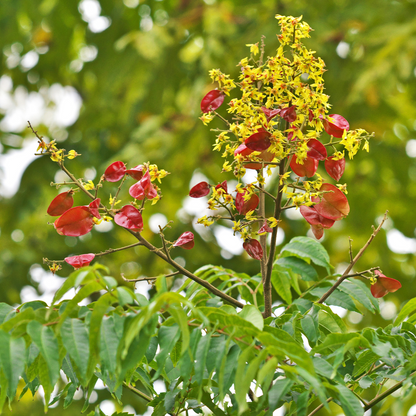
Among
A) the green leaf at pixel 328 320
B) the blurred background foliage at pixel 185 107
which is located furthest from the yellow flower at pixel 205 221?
the blurred background foliage at pixel 185 107

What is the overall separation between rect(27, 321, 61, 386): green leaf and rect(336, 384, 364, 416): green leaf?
0.43 m

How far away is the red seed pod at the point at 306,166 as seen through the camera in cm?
87

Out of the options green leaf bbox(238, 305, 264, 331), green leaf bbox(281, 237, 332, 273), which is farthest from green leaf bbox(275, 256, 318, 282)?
green leaf bbox(238, 305, 264, 331)

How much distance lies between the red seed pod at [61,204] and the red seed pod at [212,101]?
32 cm

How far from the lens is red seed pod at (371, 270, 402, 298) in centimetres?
94

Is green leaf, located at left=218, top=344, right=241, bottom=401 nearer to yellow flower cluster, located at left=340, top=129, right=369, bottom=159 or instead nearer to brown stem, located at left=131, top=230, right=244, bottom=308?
brown stem, located at left=131, top=230, right=244, bottom=308

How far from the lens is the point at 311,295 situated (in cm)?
121

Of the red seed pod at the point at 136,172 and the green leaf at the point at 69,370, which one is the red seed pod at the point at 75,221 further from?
the green leaf at the point at 69,370

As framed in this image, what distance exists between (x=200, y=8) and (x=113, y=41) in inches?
39.9

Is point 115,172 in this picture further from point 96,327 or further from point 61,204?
point 96,327

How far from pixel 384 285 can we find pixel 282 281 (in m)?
0.32

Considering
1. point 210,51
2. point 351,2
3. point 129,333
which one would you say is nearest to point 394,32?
point 351,2

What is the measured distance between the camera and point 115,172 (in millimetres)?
Answer: 936

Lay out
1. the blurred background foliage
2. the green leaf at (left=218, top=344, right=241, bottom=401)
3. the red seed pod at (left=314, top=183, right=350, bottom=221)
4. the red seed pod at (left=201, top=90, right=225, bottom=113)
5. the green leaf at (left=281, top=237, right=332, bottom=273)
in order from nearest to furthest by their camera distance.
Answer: the green leaf at (left=218, top=344, right=241, bottom=401) < the red seed pod at (left=314, top=183, right=350, bottom=221) < the red seed pod at (left=201, top=90, right=225, bottom=113) < the green leaf at (left=281, top=237, right=332, bottom=273) < the blurred background foliage
